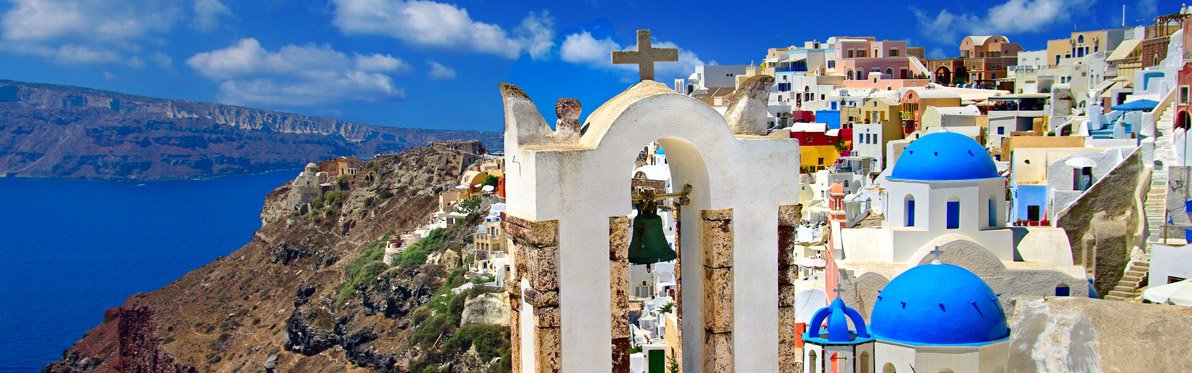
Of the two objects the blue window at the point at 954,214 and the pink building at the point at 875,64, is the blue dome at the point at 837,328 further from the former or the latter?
the pink building at the point at 875,64

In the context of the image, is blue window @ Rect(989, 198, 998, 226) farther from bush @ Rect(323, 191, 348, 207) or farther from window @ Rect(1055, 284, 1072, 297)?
bush @ Rect(323, 191, 348, 207)

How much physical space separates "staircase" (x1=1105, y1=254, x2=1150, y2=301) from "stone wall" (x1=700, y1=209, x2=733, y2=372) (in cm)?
1700

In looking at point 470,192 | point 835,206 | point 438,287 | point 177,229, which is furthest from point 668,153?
point 177,229

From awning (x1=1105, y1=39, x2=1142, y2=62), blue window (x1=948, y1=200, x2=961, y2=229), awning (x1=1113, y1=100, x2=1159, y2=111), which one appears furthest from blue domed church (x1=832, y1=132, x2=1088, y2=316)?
awning (x1=1105, y1=39, x2=1142, y2=62)

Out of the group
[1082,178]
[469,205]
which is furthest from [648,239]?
[469,205]

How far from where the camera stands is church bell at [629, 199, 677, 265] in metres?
6.73

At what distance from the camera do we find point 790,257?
252 inches

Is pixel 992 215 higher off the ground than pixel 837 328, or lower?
higher

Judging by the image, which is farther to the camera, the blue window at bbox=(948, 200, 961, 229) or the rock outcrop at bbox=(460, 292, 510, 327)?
the rock outcrop at bbox=(460, 292, 510, 327)

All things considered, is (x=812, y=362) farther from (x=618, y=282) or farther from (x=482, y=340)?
(x=482, y=340)

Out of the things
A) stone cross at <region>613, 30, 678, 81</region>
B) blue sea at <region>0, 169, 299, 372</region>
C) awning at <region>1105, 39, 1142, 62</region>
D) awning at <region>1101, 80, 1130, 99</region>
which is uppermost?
awning at <region>1105, 39, 1142, 62</region>

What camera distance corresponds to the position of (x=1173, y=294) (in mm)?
15586

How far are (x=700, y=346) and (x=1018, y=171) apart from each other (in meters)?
23.6

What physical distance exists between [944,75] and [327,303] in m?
53.5
